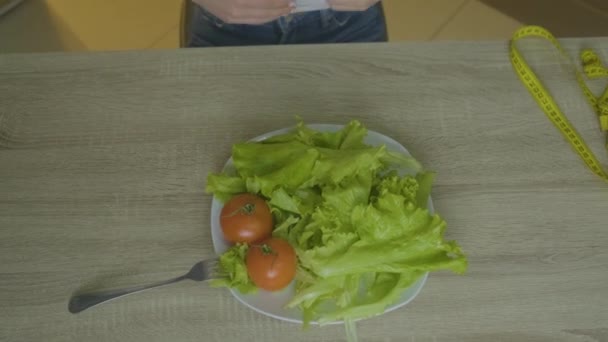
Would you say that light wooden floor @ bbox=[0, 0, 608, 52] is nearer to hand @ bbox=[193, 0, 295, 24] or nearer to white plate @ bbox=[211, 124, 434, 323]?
hand @ bbox=[193, 0, 295, 24]

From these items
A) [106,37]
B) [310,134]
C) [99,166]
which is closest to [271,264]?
[310,134]

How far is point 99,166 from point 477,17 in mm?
1510

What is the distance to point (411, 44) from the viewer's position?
0.98 meters

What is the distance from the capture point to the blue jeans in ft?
3.77

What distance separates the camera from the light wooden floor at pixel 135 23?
182 centimetres

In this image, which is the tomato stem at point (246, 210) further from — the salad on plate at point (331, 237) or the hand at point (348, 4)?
the hand at point (348, 4)

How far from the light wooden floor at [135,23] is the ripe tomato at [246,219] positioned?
121 cm

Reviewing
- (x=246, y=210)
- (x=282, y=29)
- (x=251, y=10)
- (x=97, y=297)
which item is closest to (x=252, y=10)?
(x=251, y=10)

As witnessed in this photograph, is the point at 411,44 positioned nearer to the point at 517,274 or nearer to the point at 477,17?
the point at 517,274

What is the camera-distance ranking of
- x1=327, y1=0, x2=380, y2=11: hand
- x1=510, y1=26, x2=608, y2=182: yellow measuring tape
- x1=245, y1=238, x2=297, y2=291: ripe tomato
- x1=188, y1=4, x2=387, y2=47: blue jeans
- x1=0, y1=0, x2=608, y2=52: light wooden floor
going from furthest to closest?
x1=0, y1=0, x2=608, y2=52: light wooden floor → x1=188, y1=4, x2=387, y2=47: blue jeans → x1=327, y1=0, x2=380, y2=11: hand → x1=510, y1=26, x2=608, y2=182: yellow measuring tape → x1=245, y1=238, x2=297, y2=291: ripe tomato

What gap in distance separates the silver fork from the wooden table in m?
0.02

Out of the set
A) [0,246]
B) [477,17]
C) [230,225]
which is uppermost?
[230,225]

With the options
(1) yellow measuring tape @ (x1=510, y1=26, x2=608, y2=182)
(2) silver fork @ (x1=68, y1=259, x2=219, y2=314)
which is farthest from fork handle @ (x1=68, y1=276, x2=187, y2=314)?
(1) yellow measuring tape @ (x1=510, y1=26, x2=608, y2=182)

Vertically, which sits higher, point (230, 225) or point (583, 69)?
point (583, 69)
